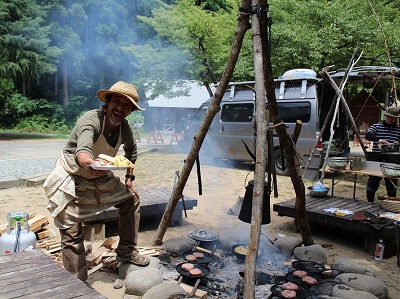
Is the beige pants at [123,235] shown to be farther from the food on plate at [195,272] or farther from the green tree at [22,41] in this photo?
the green tree at [22,41]

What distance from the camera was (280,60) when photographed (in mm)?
13922

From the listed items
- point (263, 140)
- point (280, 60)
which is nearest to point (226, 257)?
point (263, 140)

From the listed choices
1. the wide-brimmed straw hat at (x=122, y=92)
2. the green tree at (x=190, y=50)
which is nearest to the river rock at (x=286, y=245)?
the wide-brimmed straw hat at (x=122, y=92)

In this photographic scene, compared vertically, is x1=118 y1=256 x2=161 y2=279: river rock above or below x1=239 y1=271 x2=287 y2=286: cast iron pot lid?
above

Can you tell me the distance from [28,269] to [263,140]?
212 cm

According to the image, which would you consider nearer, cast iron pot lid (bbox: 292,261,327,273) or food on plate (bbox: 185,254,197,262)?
cast iron pot lid (bbox: 292,261,327,273)

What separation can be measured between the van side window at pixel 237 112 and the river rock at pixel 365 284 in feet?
24.5

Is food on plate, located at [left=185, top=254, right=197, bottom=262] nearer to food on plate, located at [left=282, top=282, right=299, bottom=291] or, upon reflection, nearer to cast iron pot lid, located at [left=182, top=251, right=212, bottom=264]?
cast iron pot lid, located at [left=182, top=251, right=212, bottom=264]

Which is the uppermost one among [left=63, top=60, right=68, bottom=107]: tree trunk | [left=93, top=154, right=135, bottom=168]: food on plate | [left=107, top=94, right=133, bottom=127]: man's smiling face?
[left=63, top=60, right=68, bottom=107]: tree trunk

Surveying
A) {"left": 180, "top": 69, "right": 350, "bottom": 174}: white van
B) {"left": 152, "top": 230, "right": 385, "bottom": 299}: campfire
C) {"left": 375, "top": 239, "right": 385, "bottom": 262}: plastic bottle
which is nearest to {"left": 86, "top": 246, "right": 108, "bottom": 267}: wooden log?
{"left": 152, "top": 230, "right": 385, "bottom": 299}: campfire

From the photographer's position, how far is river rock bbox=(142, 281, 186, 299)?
3.17 metres

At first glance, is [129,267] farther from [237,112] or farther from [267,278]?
[237,112]

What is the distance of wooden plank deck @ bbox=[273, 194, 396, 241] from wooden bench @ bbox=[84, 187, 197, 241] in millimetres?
1559

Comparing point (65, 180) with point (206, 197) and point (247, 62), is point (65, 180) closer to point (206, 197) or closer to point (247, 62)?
point (206, 197)
